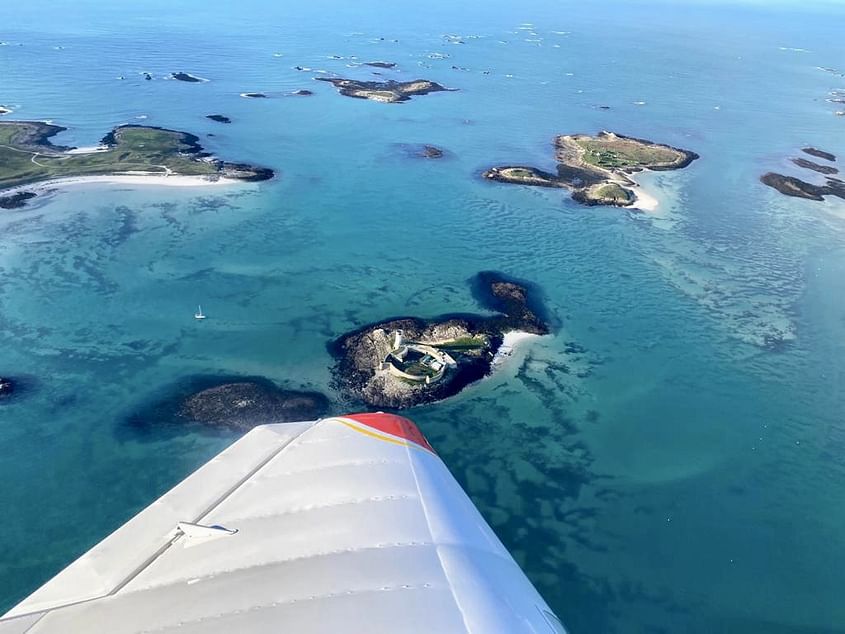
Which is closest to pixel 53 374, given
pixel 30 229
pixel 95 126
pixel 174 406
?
pixel 174 406

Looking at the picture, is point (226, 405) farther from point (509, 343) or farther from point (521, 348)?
point (521, 348)

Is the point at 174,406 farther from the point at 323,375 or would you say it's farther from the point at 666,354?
the point at 666,354

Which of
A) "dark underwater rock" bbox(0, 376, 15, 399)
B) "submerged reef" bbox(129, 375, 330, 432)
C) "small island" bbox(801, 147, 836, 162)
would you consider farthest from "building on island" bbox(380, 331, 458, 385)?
"small island" bbox(801, 147, 836, 162)

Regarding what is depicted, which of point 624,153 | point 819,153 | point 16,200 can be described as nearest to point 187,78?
point 16,200

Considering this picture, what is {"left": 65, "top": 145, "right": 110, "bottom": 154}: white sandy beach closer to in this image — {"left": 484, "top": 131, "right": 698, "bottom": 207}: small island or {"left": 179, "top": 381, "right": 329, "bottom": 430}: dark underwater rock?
{"left": 484, "top": 131, "right": 698, "bottom": 207}: small island

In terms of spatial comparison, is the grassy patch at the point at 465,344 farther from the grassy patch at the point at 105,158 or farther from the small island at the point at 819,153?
the small island at the point at 819,153

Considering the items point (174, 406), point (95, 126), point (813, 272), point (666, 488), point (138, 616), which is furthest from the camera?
point (95, 126)

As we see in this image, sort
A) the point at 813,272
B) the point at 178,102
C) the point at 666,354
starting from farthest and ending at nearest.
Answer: the point at 178,102, the point at 813,272, the point at 666,354
